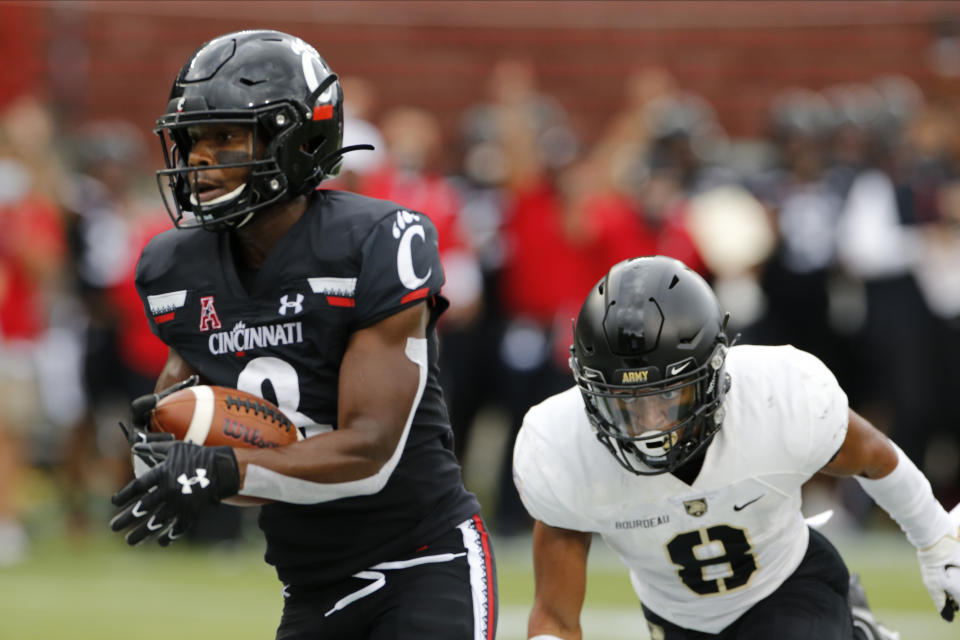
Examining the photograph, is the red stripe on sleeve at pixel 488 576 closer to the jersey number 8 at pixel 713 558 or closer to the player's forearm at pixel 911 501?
the jersey number 8 at pixel 713 558

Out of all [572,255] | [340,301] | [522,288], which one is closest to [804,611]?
[340,301]

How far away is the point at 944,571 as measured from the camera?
355cm

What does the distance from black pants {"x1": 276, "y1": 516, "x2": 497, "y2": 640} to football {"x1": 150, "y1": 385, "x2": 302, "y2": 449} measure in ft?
1.33

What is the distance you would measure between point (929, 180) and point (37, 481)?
698cm

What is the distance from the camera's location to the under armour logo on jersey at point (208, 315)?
10.8 ft

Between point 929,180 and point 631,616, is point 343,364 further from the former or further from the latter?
point 929,180

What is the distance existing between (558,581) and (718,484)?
429 mm

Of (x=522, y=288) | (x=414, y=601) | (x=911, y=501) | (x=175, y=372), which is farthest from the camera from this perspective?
(x=522, y=288)

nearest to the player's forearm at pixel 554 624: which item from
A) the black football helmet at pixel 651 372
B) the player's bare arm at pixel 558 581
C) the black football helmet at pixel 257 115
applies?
the player's bare arm at pixel 558 581

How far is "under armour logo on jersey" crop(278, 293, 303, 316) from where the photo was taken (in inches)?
126

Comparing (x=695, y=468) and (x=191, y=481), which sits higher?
(x=191, y=481)

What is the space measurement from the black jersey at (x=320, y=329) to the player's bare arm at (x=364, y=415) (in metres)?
0.06

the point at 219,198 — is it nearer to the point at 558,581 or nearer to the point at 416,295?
the point at 416,295

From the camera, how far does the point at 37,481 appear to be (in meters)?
11.3
